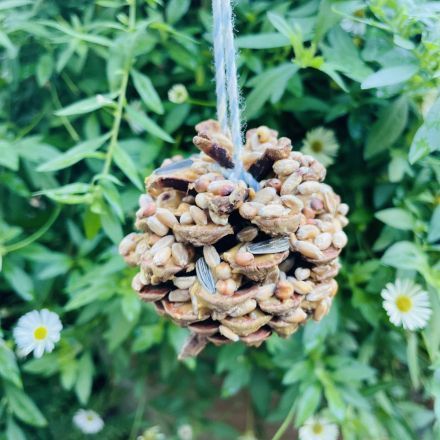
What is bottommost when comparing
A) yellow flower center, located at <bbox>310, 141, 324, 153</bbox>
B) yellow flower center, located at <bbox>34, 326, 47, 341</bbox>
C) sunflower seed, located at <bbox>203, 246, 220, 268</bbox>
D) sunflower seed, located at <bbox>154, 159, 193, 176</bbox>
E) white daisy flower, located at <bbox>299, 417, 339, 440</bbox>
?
white daisy flower, located at <bbox>299, 417, 339, 440</bbox>

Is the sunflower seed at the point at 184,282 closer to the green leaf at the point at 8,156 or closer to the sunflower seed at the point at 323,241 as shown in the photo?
the sunflower seed at the point at 323,241

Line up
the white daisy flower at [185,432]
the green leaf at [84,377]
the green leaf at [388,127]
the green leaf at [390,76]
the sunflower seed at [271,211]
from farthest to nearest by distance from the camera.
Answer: the white daisy flower at [185,432]
the green leaf at [84,377]
the green leaf at [388,127]
the green leaf at [390,76]
the sunflower seed at [271,211]

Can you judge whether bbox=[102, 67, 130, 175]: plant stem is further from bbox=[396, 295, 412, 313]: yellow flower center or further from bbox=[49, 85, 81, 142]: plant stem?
bbox=[396, 295, 412, 313]: yellow flower center

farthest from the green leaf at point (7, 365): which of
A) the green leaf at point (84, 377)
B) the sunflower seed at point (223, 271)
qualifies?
the sunflower seed at point (223, 271)

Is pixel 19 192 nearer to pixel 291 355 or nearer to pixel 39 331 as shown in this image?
pixel 39 331

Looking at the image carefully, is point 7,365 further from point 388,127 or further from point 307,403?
point 388,127

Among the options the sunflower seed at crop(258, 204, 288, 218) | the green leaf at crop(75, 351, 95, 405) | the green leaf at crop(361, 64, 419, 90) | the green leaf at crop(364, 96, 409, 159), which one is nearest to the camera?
the sunflower seed at crop(258, 204, 288, 218)

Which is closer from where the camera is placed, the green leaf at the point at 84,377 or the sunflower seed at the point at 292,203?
the sunflower seed at the point at 292,203

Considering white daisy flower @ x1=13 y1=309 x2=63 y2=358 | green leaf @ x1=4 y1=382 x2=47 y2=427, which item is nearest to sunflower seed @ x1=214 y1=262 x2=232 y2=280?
white daisy flower @ x1=13 y1=309 x2=63 y2=358

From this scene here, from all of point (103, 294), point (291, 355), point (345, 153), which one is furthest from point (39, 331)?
point (345, 153)
